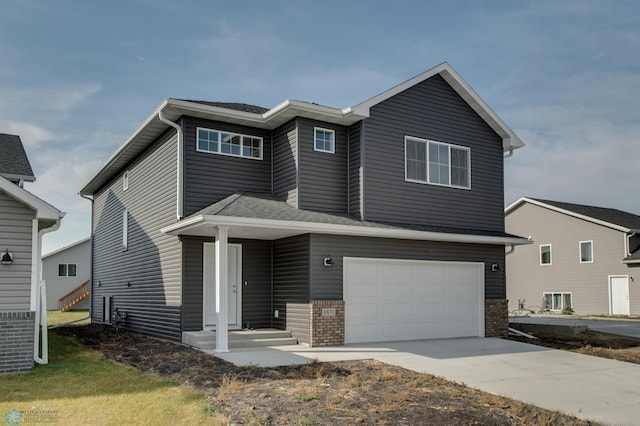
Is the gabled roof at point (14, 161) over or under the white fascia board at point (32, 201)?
over

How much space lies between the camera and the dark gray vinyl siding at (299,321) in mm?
13047

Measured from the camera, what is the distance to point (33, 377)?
934 cm

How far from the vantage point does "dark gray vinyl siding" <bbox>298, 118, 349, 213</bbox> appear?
1402 centimetres

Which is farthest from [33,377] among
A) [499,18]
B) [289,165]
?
[499,18]

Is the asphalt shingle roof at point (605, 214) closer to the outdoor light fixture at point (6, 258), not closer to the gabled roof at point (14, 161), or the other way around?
the gabled roof at point (14, 161)

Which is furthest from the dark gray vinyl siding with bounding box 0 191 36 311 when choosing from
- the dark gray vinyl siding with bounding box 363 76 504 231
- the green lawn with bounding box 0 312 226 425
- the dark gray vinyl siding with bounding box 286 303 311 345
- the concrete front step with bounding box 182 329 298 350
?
the dark gray vinyl siding with bounding box 363 76 504 231

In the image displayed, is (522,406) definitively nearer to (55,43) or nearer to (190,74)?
(190,74)

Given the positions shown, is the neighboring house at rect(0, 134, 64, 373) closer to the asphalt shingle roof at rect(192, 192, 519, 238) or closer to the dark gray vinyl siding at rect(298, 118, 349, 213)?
the asphalt shingle roof at rect(192, 192, 519, 238)

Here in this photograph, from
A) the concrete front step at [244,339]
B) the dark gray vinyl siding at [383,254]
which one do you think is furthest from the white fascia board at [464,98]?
the concrete front step at [244,339]

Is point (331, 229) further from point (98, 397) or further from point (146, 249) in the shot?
point (98, 397)

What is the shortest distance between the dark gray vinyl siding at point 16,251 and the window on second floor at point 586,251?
26182 millimetres

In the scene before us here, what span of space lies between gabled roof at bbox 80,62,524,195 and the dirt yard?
579cm

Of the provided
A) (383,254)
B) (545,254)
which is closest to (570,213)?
(545,254)

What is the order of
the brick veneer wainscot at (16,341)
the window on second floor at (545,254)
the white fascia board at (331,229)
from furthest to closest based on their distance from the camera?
the window on second floor at (545,254) → the white fascia board at (331,229) → the brick veneer wainscot at (16,341)
